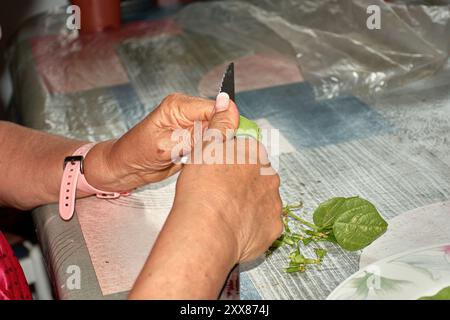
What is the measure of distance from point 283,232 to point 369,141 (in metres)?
0.31

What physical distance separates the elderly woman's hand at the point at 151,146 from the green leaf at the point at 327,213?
187 millimetres

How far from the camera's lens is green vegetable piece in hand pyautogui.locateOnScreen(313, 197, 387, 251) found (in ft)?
2.56

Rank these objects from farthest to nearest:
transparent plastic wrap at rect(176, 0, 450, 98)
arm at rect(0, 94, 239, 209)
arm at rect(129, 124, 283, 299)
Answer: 1. transparent plastic wrap at rect(176, 0, 450, 98)
2. arm at rect(0, 94, 239, 209)
3. arm at rect(129, 124, 283, 299)

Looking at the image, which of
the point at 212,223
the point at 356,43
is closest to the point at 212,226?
the point at 212,223

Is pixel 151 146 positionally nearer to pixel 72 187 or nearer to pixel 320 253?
pixel 72 187

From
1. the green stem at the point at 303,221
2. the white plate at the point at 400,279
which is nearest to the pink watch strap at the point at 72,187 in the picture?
the green stem at the point at 303,221

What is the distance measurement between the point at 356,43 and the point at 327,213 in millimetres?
608

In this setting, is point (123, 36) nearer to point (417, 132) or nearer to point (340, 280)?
point (417, 132)

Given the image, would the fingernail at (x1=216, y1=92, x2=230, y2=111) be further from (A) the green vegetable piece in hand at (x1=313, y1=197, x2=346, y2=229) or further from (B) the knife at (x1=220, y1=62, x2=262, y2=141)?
(A) the green vegetable piece in hand at (x1=313, y1=197, x2=346, y2=229)

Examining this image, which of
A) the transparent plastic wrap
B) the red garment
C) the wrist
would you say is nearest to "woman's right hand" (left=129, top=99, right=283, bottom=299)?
the wrist

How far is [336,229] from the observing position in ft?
2.59

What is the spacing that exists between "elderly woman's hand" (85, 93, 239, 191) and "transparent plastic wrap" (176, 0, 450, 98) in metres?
0.47

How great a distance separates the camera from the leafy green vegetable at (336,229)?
30.6 inches

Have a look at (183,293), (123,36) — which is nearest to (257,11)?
(123,36)
